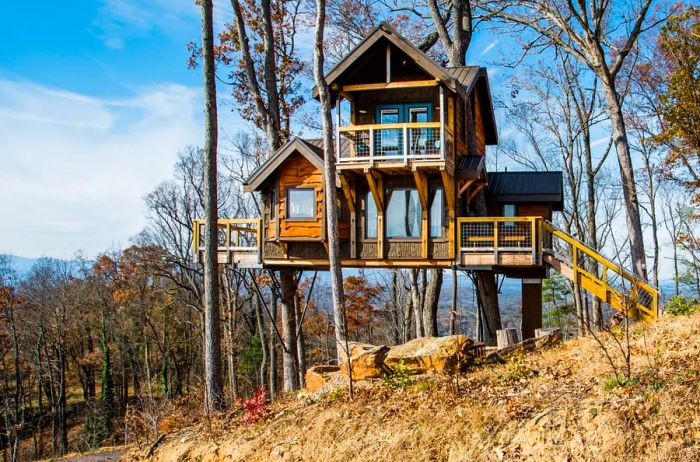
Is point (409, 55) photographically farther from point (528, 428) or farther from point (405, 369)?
point (528, 428)

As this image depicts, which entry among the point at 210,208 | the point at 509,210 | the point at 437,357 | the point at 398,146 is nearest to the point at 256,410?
the point at 437,357

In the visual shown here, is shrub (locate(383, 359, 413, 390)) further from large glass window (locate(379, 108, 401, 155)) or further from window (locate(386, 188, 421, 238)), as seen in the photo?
large glass window (locate(379, 108, 401, 155))

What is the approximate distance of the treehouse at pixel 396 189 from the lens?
50.2 ft

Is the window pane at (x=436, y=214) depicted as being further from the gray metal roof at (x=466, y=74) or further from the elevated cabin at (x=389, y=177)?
the gray metal roof at (x=466, y=74)

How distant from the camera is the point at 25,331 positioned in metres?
35.9

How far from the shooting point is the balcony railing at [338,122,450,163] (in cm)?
1500

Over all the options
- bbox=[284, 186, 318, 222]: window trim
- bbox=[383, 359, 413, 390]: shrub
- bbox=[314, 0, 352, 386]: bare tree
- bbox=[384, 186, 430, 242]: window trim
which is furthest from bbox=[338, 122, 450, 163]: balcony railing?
bbox=[383, 359, 413, 390]: shrub

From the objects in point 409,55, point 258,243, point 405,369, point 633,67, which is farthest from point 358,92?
point 633,67

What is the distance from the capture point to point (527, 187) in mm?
18141

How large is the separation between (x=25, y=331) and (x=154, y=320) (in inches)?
281

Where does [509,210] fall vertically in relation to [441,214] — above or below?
above

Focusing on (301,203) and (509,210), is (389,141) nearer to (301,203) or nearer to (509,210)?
(301,203)

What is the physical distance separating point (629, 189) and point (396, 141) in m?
6.38

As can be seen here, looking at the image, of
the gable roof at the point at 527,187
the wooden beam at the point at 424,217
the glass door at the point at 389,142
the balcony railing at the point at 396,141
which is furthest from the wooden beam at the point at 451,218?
the gable roof at the point at 527,187
